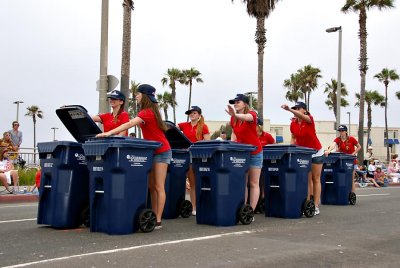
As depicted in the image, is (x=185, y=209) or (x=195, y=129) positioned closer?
(x=185, y=209)

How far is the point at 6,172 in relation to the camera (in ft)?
50.1

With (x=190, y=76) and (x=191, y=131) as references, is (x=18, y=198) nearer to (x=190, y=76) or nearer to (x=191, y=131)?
(x=191, y=131)

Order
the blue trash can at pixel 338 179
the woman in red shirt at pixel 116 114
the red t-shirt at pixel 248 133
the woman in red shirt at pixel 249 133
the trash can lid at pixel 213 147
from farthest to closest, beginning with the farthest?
the blue trash can at pixel 338 179
the red t-shirt at pixel 248 133
the woman in red shirt at pixel 249 133
the trash can lid at pixel 213 147
the woman in red shirt at pixel 116 114

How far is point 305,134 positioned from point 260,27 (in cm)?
2081

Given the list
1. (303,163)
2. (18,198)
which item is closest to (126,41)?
(18,198)

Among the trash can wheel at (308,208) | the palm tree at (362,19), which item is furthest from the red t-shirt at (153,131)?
the palm tree at (362,19)

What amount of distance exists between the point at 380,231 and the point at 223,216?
93.2 inches

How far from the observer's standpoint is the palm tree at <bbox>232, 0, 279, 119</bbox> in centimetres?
2964

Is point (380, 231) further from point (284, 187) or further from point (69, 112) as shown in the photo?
point (69, 112)

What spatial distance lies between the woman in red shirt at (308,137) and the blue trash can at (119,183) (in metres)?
3.34

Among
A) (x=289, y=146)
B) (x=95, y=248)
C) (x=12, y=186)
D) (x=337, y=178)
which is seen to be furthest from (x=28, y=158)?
(x=95, y=248)

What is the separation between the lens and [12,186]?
16641 mm

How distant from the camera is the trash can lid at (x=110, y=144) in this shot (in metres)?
7.02

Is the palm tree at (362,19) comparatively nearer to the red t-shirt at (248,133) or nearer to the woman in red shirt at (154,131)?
the red t-shirt at (248,133)
